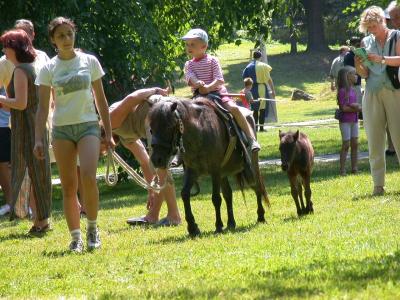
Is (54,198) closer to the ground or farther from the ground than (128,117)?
closer to the ground

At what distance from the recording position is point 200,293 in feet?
23.1

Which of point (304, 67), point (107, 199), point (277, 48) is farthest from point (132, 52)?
point (277, 48)

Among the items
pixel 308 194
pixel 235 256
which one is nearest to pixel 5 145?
pixel 308 194

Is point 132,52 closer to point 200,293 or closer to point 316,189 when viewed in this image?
point 316,189

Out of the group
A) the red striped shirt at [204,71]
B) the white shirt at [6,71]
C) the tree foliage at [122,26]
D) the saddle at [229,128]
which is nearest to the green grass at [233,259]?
the saddle at [229,128]

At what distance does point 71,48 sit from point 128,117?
2097 millimetres

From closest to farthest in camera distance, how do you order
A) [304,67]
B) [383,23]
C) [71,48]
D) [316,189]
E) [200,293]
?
[200,293]
[71,48]
[383,23]
[316,189]
[304,67]

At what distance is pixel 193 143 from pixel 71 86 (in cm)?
147

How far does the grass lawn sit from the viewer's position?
713 centimetres

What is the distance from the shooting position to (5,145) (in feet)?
50.6

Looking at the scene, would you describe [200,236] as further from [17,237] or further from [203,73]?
[17,237]

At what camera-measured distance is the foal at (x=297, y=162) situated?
40.5ft

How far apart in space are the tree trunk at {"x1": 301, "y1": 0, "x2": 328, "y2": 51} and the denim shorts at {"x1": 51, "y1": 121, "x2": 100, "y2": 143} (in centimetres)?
5296

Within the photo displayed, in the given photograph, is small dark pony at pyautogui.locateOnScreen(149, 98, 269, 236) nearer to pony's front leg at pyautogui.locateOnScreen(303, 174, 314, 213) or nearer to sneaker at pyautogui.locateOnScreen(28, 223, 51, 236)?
pony's front leg at pyautogui.locateOnScreen(303, 174, 314, 213)
